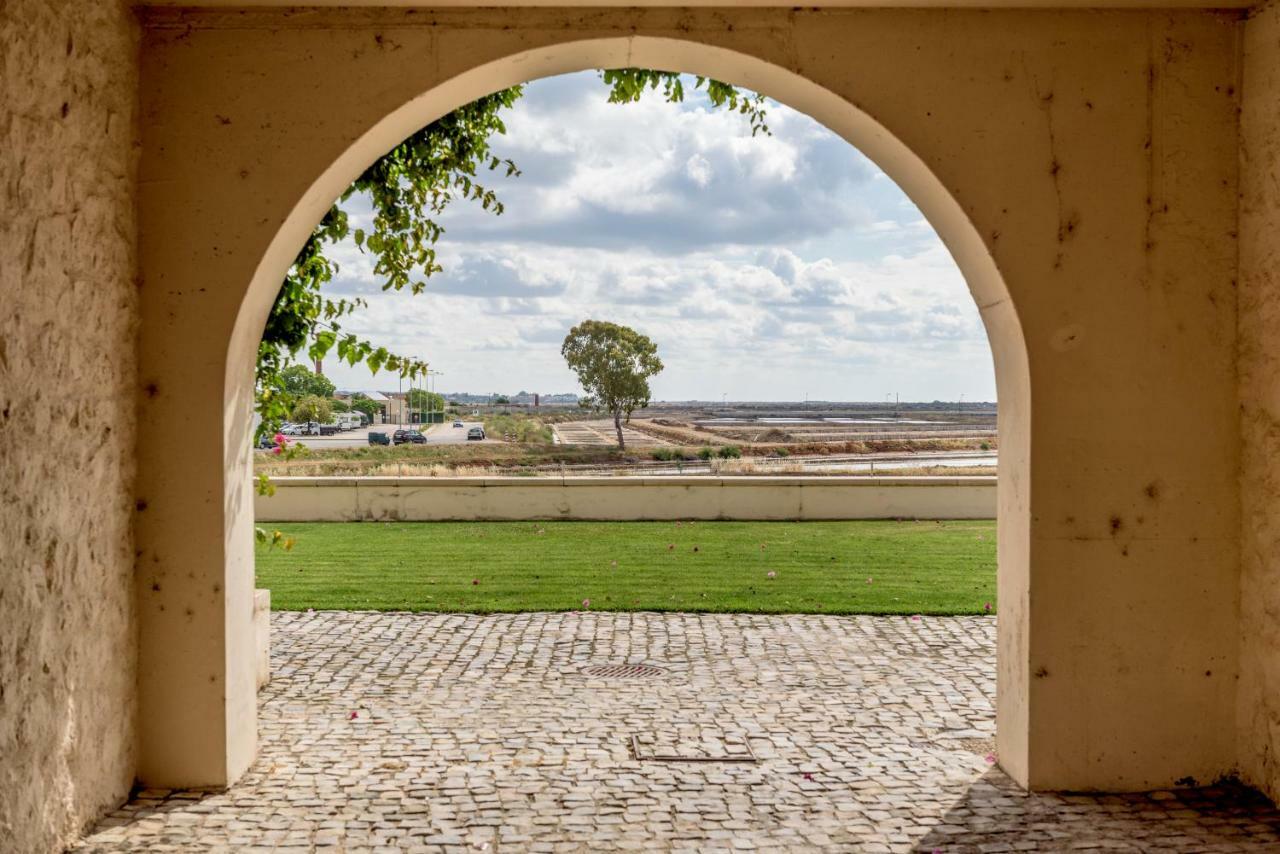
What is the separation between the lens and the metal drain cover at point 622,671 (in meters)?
5.64

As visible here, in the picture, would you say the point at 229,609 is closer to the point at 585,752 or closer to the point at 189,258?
the point at 189,258

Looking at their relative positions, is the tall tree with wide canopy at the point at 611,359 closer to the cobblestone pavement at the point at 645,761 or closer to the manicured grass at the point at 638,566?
the manicured grass at the point at 638,566

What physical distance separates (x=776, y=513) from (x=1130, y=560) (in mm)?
8933

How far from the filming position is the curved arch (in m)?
3.76

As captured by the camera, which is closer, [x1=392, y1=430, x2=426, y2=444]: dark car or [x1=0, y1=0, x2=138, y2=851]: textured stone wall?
[x1=0, y1=0, x2=138, y2=851]: textured stone wall

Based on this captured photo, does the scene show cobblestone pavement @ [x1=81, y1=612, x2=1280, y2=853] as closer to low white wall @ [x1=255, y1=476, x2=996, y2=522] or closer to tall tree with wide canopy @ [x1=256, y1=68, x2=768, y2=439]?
tall tree with wide canopy @ [x1=256, y1=68, x2=768, y2=439]

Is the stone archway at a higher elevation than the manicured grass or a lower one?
higher

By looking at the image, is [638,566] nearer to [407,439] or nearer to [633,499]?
[633,499]

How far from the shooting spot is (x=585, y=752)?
4.31 metres

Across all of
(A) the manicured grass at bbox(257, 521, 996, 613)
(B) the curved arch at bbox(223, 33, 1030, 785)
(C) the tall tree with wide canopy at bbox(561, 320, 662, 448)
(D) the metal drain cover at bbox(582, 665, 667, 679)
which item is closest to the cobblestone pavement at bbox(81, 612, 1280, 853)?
(D) the metal drain cover at bbox(582, 665, 667, 679)

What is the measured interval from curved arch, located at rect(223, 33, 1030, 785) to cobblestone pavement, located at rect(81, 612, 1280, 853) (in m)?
0.47

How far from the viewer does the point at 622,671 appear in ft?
18.9

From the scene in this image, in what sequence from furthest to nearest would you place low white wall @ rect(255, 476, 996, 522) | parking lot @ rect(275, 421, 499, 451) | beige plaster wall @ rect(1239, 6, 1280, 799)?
parking lot @ rect(275, 421, 499, 451)
low white wall @ rect(255, 476, 996, 522)
beige plaster wall @ rect(1239, 6, 1280, 799)

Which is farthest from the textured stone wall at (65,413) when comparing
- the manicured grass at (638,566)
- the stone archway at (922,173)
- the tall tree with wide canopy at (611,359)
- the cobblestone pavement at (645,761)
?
the tall tree with wide canopy at (611,359)
